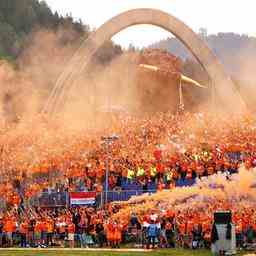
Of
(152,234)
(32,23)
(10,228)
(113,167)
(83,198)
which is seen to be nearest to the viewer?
(152,234)

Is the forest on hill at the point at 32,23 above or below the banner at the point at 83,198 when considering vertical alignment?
above

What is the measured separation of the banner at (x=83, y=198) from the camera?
31266mm

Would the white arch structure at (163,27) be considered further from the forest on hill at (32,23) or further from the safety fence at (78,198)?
the forest on hill at (32,23)

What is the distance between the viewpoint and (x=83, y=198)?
3136 cm

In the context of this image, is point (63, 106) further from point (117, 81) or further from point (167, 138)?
point (117, 81)

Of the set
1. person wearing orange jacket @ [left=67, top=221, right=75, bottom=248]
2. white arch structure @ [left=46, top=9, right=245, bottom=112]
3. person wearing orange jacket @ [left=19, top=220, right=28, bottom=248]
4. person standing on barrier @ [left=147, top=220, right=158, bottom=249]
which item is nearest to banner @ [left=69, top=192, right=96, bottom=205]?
person wearing orange jacket @ [left=67, top=221, right=75, bottom=248]

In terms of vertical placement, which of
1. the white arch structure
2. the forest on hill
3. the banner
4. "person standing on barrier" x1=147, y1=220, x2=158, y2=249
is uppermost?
the forest on hill

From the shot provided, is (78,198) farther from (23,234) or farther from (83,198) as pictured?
(23,234)

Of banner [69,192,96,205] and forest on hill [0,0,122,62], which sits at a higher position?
forest on hill [0,0,122,62]

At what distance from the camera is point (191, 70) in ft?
352

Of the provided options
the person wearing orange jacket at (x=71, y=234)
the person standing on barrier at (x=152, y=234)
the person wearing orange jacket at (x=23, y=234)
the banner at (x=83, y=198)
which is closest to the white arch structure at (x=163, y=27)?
the banner at (x=83, y=198)

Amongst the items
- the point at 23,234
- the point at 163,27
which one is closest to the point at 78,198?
the point at 23,234

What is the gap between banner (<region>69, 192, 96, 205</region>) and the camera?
103 ft

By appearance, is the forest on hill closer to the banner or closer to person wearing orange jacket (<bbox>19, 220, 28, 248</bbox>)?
the banner
